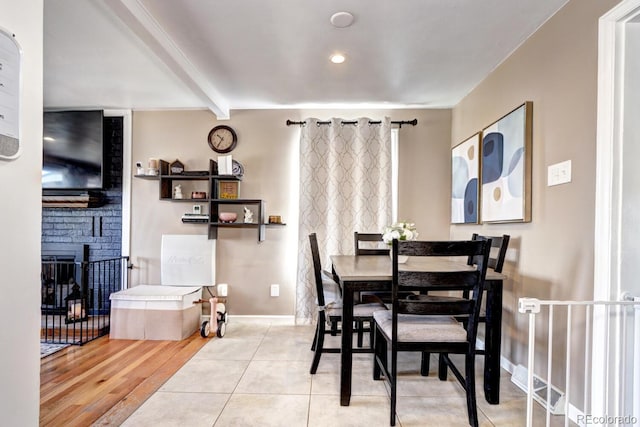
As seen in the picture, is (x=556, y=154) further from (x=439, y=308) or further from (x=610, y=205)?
(x=439, y=308)

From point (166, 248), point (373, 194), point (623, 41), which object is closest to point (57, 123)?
point (166, 248)

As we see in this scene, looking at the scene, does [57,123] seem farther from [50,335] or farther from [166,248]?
[50,335]

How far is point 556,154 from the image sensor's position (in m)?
1.89

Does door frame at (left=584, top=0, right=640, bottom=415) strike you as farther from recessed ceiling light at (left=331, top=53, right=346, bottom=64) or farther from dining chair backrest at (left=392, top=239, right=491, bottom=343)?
recessed ceiling light at (left=331, top=53, right=346, bottom=64)

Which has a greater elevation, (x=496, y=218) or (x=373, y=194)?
(x=373, y=194)

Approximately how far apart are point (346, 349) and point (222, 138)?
8.63ft

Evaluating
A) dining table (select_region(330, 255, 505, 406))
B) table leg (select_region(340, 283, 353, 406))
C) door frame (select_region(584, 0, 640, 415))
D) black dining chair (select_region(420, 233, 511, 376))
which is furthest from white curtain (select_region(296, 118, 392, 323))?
door frame (select_region(584, 0, 640, 415))

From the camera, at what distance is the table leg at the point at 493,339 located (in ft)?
6.30

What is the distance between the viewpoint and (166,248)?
137 inches

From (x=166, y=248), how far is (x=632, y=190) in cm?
373

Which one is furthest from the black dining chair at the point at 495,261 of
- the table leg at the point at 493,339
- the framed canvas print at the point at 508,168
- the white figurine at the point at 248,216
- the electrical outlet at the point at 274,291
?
the white figurine at the point at 248,216

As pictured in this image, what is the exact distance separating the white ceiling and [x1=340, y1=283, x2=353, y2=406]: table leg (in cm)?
171

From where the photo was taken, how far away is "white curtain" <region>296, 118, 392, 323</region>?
3393mm

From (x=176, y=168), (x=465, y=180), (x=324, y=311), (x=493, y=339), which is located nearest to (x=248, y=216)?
(x=176, y=168)
